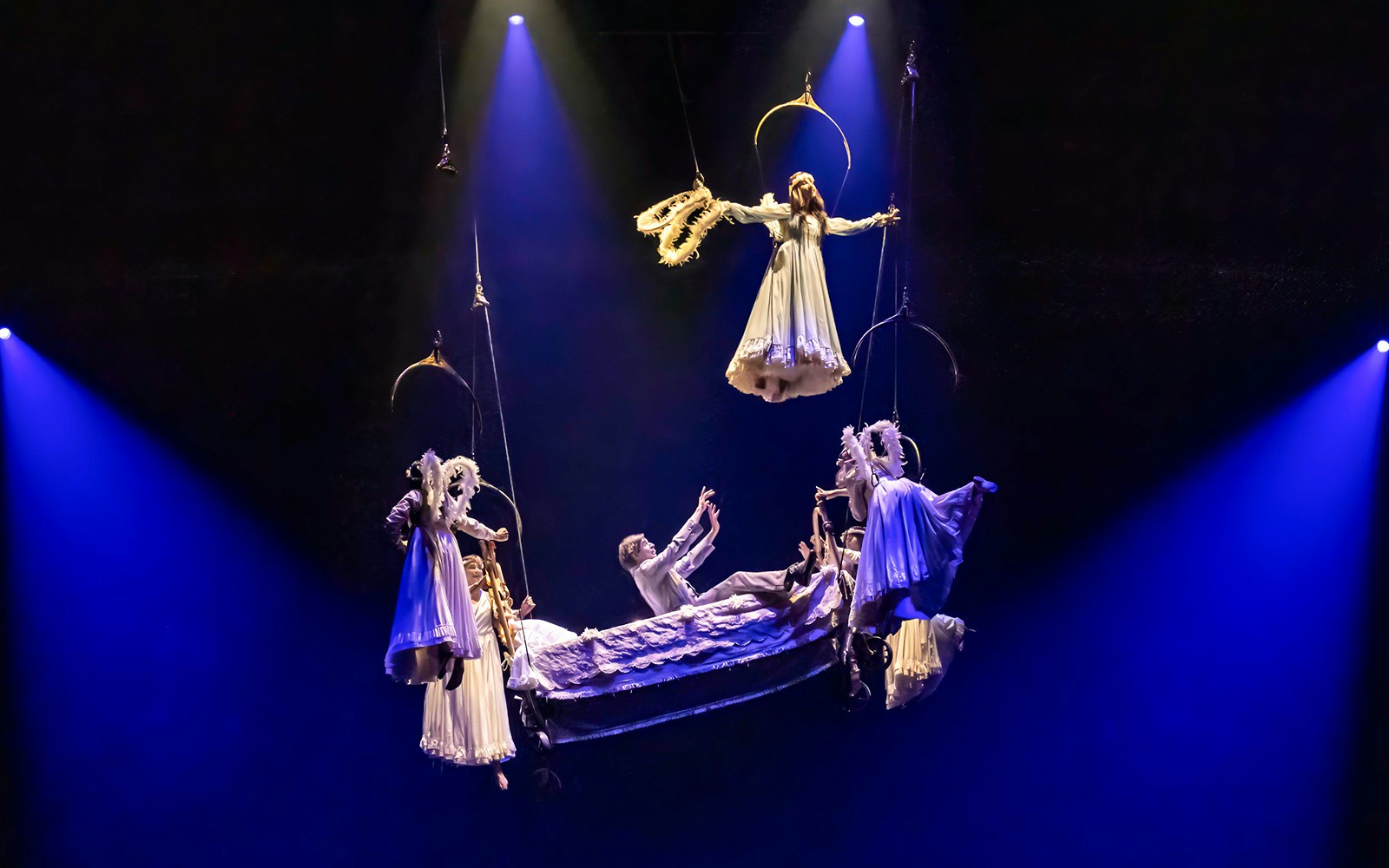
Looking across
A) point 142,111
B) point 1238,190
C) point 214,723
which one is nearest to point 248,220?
point 142,111

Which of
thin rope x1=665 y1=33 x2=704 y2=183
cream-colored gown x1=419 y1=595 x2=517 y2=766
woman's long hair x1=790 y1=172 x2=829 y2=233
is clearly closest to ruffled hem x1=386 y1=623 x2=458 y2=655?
cream-colored gown x1=419 y1=595 x2=517 y2=766

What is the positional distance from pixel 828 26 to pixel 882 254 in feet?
4.06

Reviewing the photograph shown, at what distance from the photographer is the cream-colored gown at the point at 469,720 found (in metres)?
6.14

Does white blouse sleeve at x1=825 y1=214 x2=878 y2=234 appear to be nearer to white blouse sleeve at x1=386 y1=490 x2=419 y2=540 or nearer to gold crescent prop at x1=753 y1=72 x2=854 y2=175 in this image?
gold crescent prop at x1=753 y1=72 x2=854 y2=175

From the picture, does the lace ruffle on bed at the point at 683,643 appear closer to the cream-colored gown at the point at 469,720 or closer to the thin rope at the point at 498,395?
the cream-colored gown at the point at 469,720

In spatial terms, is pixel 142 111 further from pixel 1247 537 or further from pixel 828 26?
pixel 1247 537

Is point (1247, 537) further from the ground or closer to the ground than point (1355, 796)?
further from the ground

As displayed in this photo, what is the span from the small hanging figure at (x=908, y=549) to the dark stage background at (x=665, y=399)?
1630 mm

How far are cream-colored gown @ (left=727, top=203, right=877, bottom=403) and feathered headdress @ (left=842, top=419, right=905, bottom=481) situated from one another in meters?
0.29

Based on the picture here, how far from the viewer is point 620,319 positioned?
750 centimetres

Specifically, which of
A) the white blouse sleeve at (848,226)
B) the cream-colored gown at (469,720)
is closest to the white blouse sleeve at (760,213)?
the white blouse sleeve at (848,226)

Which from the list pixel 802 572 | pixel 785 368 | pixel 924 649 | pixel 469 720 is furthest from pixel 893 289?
pixel 469 720

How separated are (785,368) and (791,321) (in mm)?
207

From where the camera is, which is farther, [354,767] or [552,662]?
[354,767]
